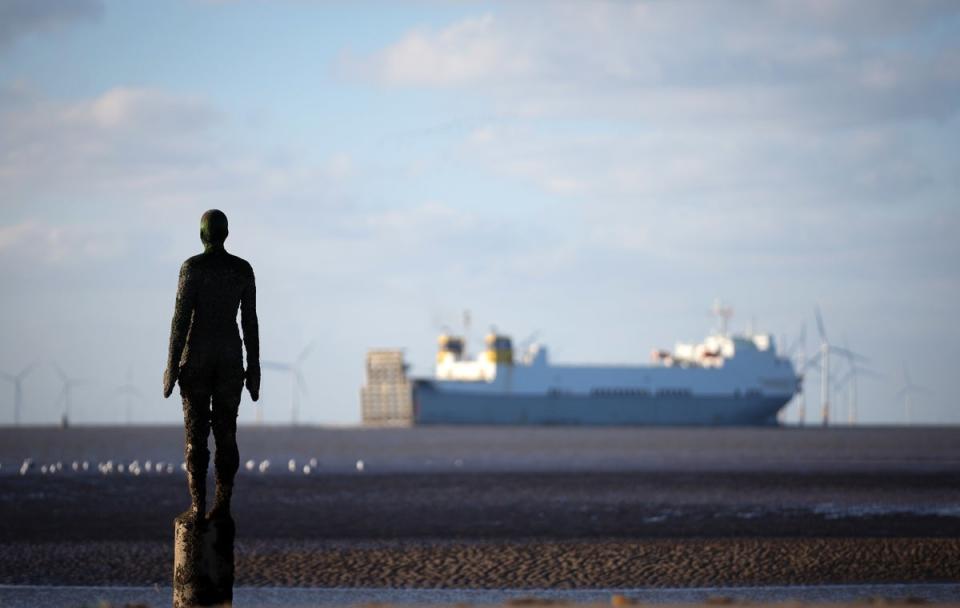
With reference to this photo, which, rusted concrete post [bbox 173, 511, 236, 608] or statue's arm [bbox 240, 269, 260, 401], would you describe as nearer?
rusted concrete post [bbox 173, 511, 236, 608]

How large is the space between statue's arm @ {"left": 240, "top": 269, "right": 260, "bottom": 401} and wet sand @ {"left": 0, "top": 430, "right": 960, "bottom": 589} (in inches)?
223

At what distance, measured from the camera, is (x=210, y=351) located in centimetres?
1200

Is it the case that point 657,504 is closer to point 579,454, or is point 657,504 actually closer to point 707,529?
point 707,529

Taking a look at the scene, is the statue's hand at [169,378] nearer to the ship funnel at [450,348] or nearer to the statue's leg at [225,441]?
the statue's leg at [225,441]

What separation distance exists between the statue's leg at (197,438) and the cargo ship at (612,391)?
145 metres

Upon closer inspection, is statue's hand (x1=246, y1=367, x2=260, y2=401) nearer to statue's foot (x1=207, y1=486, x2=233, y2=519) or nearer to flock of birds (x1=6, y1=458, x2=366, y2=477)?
statue's foot (x1=207, y1=486, x2=233, y2=519)

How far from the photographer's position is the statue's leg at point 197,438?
12.0 metres

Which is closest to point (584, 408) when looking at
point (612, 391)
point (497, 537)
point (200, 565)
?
point (612, 391)

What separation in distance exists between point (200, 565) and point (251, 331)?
1954 millimetres

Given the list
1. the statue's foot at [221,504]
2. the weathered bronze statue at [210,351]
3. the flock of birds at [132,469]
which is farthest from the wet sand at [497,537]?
the flock of birds at [132,469]

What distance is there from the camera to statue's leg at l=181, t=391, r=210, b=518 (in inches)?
472

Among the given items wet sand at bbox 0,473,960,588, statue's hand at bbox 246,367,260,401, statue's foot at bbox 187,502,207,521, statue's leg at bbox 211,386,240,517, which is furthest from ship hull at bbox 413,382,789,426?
statue's foot at bbox 187,502,207,521

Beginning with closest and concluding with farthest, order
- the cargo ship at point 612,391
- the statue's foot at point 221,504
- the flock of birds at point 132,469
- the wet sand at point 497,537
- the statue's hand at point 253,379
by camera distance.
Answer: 1. the statue's foot at point 221,504
2. the statue's hand at point 253,379
3. the wet sand at point 497,537
4. the flock of birds at point 132,469
5. the cargo ship at point 612,391

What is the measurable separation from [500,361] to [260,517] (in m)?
131
